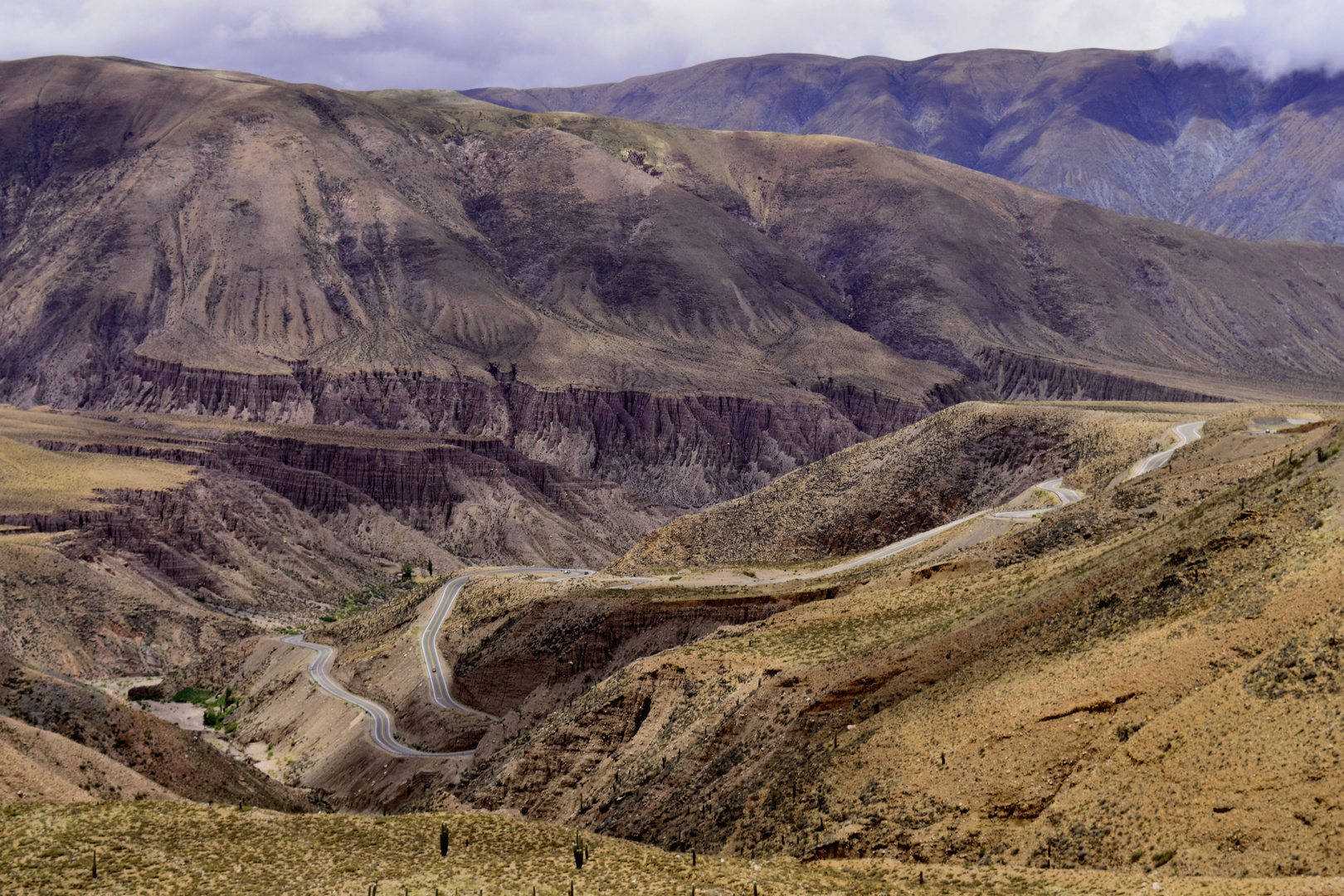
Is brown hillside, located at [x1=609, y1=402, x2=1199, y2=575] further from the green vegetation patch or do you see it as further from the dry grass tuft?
the dry grass tuft

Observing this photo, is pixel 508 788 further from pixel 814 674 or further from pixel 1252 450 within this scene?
pixel 1252 450

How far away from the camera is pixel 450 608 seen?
71.2m

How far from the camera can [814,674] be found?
35.3 metres

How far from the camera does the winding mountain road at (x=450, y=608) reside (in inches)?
2316

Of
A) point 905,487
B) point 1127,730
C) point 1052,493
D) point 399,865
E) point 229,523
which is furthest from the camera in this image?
point 229,523

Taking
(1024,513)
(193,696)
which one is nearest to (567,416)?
(193,696)

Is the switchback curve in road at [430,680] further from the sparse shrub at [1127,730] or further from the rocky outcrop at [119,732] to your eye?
the sparse shrub at [1127,730]

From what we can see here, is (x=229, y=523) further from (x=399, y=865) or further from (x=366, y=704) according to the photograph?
Answer: (x=399, y=865)

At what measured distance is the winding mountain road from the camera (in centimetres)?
5884

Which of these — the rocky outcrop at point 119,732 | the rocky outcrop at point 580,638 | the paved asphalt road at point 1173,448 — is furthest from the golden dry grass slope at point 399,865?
the paved asphalt road at point 1173,448

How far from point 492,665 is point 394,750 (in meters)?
5.43

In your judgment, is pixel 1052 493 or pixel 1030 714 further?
pixel 1052 493

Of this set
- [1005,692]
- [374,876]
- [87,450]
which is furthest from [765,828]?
[87,450]

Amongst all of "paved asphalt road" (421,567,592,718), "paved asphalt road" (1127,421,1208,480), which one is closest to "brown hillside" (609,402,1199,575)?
"paved asphalt road" (1127,421,1208,480)
